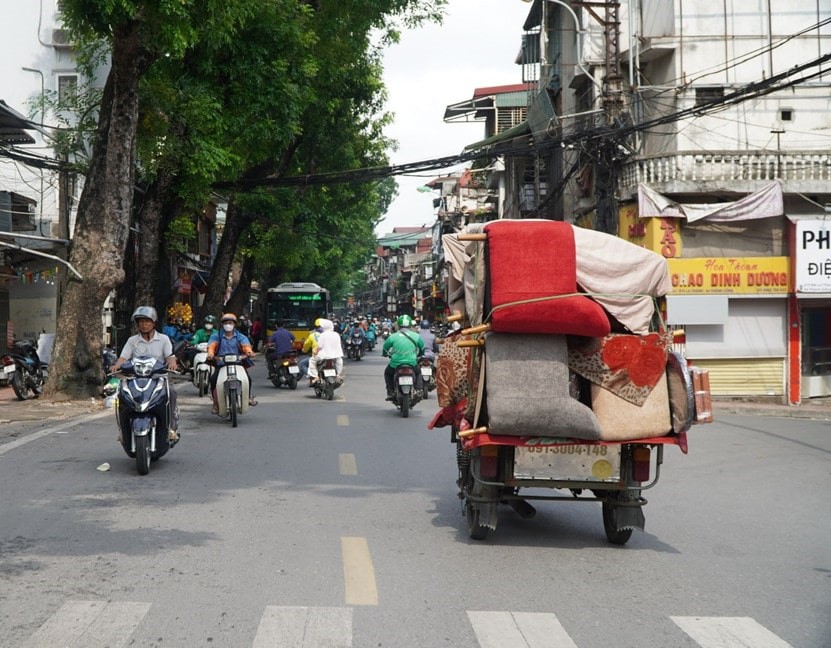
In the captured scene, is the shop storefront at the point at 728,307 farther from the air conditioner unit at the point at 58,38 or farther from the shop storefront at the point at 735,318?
the air conditioner unit at the point at 58,38

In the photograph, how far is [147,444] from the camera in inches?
379

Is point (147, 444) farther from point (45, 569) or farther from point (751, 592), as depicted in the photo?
point (751, 592)

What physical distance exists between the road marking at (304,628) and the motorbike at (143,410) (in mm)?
4839

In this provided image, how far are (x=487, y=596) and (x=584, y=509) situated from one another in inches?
123

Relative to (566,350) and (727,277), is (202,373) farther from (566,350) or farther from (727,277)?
(566,350)

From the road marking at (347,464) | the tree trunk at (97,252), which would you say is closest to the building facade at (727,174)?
the tree trunk at (97,252)

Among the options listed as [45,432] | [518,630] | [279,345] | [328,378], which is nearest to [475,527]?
[518,630]

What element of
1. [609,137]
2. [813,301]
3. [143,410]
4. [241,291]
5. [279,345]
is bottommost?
[143,410]

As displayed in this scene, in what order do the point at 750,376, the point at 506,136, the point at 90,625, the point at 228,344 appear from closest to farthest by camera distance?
the point at 90,625 → the point at 228,344 → the point at 750,376 → the point at 506,136

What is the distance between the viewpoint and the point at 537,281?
21.1 feet

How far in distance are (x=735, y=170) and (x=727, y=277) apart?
253 cm

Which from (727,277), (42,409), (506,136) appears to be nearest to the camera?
(42,409)

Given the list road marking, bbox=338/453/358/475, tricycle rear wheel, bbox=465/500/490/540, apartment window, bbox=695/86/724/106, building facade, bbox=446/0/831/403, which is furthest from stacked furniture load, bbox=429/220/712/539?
apartment window, bbox=695/86/724/106

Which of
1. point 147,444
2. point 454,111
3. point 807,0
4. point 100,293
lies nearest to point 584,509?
point 147,444
